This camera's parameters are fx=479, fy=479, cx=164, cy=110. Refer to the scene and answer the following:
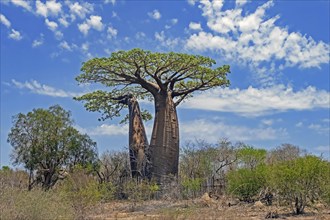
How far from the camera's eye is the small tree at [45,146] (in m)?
27.4

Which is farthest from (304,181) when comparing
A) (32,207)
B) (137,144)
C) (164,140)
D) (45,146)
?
(45,146)

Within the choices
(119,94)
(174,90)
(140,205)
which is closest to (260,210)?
(140,205)

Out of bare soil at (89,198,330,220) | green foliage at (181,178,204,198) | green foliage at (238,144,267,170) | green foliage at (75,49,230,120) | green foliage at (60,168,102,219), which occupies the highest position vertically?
green foliage at (75,49,230,120)

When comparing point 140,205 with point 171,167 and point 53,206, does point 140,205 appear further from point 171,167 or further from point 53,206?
point 53,206

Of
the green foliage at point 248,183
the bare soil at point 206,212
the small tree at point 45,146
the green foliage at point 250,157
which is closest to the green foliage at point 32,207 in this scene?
the bare soil at point 206,212

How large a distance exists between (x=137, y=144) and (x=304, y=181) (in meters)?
12.2

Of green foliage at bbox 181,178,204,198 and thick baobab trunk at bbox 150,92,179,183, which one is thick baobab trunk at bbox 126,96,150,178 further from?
green foliage at bbox 181,178,204,198

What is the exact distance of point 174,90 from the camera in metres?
26.7

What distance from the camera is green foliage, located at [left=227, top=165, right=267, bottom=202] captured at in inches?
717

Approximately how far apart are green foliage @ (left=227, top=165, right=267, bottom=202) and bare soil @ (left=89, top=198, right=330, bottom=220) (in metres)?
0.78

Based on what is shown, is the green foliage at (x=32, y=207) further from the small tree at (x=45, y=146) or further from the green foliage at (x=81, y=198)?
the small tree at (x=45, y=146)

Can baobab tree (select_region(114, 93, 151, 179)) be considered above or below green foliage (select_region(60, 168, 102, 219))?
above

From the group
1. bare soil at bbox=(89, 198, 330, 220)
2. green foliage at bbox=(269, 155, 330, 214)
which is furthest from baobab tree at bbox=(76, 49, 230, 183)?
green foliage at bbox=(269, 155, 330, 214)

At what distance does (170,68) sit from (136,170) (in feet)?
18.1
